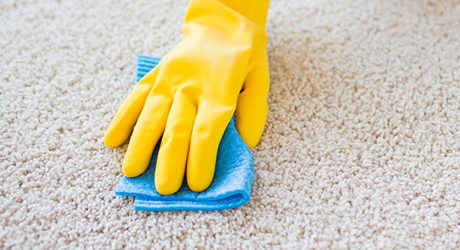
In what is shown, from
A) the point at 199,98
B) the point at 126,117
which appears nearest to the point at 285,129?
the point at 199,98

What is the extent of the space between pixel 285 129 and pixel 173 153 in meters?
0.28

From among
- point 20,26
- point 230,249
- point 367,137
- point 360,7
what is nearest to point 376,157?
point 367,137

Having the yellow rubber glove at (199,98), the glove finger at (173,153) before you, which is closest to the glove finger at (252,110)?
the yellow rubber glove at (199,98)

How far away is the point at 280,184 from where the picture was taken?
678mm

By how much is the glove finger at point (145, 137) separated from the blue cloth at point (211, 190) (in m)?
0.02

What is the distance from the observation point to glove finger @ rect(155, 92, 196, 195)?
60cm

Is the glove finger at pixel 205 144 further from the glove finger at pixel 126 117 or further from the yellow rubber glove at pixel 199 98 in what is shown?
the glove finger at pixel 126 117

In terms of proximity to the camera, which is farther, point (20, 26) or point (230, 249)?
point (20, 26)

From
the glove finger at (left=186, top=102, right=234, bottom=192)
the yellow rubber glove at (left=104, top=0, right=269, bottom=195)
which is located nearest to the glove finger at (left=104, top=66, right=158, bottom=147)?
the yellow rubber glove at (left=104, top=0, right=269, bottom=195)

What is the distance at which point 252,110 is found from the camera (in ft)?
2.32

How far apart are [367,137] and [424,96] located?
21 cm

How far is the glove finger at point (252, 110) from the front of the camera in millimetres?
703

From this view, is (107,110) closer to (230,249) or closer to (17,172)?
(17,172)

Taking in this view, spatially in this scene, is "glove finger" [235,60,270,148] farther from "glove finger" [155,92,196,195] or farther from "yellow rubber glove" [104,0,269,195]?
"glove finger" [155,92,196,195]
